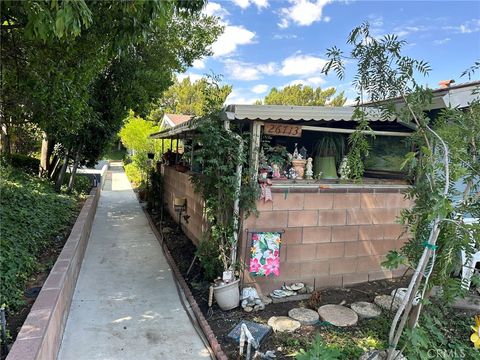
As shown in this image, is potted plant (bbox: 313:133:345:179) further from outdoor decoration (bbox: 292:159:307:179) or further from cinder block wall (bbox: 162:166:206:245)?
cinder block wall (bbox: 162:166:206:245)

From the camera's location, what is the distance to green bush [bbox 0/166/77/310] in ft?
11.5

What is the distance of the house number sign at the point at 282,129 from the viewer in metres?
4.56

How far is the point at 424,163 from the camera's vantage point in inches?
103

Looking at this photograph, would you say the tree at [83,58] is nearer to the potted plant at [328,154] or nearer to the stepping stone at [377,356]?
the potted plant at [328,154]

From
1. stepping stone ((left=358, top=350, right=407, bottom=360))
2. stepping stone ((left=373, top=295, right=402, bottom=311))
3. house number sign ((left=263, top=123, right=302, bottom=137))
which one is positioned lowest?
stepping stone ((left=373, top=295, right=402, bottom=311))

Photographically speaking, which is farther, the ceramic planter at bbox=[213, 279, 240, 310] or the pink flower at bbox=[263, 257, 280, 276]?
the pink flower at bbox=[263, 257, 280, 276]

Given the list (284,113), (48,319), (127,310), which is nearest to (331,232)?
(284,113)

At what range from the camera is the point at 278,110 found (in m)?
4.14

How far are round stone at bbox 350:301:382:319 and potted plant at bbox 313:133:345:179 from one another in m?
1.84

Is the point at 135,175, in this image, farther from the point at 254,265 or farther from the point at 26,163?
the point at 254,265

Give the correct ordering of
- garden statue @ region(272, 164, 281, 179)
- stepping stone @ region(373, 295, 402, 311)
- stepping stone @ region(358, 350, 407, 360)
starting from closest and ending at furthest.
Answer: stepping stone @ region(358, 350, 407, 360) < stepping stone @ region(373, 295, 402, 311) < garden statue @ region(272, 164, 281, 179)

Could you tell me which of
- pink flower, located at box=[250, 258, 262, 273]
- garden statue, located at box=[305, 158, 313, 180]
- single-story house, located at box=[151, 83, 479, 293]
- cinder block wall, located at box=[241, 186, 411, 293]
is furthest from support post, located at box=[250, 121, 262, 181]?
pink flower, located at box=[250, 258, 262, 273]

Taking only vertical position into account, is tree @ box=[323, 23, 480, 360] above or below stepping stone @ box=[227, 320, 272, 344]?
above

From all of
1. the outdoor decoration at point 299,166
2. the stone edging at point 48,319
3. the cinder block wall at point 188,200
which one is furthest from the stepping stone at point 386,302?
the stone edging at point 48,319
